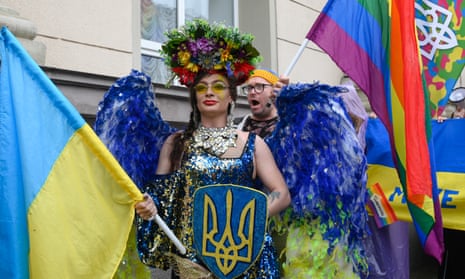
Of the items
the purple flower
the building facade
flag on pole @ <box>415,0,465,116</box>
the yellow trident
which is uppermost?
the building facade

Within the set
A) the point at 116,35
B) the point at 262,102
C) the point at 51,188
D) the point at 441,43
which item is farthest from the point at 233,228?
the point at 116,35

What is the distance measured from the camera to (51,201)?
2.07 meters

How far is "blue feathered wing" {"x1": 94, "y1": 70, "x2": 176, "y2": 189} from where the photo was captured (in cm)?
275

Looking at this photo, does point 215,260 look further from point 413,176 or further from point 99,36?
point 99,36

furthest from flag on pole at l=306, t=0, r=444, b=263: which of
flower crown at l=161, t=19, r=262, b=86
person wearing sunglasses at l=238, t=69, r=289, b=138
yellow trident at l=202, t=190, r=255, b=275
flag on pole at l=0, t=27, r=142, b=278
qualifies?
flag on pole at l=0, t=27, r=142, b=278

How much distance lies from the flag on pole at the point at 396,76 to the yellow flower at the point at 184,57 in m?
1.03

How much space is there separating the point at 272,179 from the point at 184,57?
724mm

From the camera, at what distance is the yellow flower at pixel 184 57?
2654 mm

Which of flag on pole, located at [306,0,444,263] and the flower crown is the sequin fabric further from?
flag on pole, located at [306,0,444,263]

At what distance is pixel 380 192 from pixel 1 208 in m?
2.49

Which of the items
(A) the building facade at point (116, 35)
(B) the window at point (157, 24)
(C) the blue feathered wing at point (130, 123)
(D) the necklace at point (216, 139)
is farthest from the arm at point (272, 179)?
(B) the window at point (157, 24)

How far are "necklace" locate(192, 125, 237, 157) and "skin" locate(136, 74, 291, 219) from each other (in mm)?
25

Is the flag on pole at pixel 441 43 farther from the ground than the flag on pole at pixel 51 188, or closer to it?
farther from the ground

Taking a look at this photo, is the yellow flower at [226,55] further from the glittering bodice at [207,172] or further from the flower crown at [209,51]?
the glittering bodice at [207,172]
